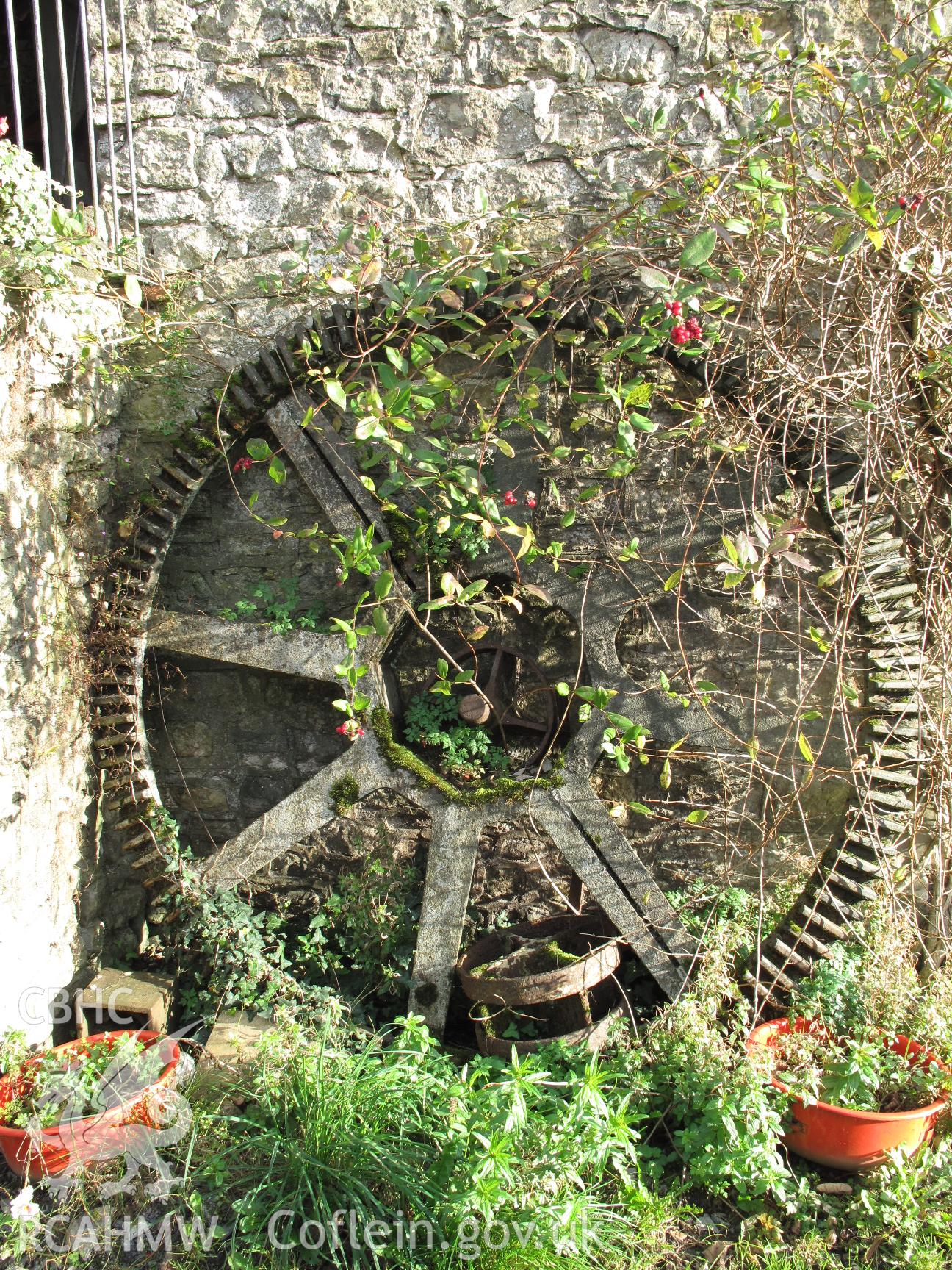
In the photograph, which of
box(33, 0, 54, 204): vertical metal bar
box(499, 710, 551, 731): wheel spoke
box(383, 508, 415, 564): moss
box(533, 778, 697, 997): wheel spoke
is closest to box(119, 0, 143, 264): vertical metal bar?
box(33, 0, 54, 204): vertical metal bar

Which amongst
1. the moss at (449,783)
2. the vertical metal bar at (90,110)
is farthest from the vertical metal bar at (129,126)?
the moss at (449,783)

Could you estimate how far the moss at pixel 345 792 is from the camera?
11.6 feet

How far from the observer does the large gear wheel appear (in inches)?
132

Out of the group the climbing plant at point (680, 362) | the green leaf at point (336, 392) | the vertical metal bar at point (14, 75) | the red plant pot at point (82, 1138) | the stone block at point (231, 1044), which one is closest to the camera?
the red plant pot at point (82, 1138)

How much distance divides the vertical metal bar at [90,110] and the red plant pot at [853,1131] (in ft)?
12.4

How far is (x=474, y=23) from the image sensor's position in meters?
3.56

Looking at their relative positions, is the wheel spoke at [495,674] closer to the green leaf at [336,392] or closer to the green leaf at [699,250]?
the green leaf at [336,392]

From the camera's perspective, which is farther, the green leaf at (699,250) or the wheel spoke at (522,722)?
Answer: the wheel spoke at (522,722)

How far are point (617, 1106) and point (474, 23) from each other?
386cm

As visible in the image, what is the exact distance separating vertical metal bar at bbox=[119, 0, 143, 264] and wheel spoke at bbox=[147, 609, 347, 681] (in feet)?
4.72

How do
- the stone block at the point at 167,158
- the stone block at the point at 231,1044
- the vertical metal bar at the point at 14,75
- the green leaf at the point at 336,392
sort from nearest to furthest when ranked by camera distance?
the green leaf at the point at 336,392 → the stone block at the point at 231,1044 → the vertical metal bar at the point at 14,75 → the stone block at the point at 167,158

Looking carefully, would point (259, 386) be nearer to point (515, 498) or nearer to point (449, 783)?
point (515, 498)

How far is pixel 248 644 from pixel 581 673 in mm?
1280

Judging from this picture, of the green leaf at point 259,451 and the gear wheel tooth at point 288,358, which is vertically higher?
the gear wheel tooth at point 288,358
